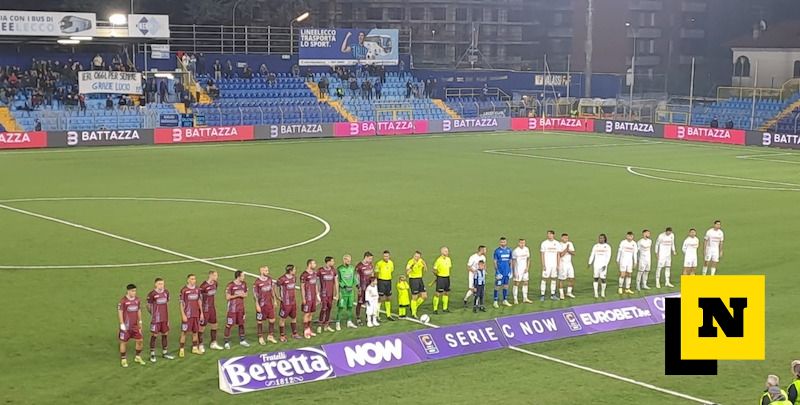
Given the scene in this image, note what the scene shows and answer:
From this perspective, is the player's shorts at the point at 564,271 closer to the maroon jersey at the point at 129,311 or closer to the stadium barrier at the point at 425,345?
the stadium barrier at the point at 425,345

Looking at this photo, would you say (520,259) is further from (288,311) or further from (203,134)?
(203,134)

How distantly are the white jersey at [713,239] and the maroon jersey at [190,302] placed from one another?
12.0 m

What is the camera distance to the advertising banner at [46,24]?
2045 inches

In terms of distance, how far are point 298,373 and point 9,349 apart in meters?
5.20

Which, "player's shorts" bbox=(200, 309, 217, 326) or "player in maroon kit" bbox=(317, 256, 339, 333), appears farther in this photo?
"player in maroon kit" bbox=(317, 256, 339, 333)

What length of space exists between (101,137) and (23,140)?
3.83m

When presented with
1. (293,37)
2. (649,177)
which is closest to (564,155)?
(649,177)

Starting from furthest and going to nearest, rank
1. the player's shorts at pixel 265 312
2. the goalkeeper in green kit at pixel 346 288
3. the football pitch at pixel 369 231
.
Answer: the goalkeeper in green kit at pixel 346 288, the player's shorts at pixel 265 312, the football pitch at pixel 369 231

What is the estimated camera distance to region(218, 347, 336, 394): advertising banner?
15.6m

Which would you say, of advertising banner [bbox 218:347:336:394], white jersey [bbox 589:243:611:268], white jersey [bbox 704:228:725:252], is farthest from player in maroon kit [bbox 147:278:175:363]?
white jersey [bbox 704:228:725:252]

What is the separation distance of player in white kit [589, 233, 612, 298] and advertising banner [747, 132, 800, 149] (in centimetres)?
3892

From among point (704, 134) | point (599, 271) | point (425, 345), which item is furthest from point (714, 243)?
point (704, 134)

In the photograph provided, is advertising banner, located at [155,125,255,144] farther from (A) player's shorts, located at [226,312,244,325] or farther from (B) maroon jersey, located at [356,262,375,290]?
(A) player's shorts, located at [226,312,244,325]

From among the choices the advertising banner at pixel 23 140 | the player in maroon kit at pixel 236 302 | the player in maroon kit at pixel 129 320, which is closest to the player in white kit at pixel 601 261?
the player in maroon kit at pixel 236 302
